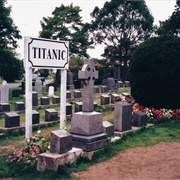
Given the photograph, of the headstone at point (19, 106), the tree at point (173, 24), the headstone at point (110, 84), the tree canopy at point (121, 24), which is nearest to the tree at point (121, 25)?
the tree canopy at point (121, 24)

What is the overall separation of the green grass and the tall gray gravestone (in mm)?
339

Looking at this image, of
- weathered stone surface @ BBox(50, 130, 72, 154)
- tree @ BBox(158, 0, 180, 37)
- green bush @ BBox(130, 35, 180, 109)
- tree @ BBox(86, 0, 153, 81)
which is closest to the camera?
weathered stone surface @ BBox(50, 130, 72, 154)

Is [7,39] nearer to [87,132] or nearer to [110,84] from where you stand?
[110,84]

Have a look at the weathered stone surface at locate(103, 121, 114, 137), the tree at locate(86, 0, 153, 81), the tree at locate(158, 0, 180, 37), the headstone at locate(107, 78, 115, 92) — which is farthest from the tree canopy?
the weathered stone surface at locate(103, 121, 114, 137)

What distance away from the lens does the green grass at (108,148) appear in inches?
268

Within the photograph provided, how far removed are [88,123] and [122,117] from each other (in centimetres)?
298

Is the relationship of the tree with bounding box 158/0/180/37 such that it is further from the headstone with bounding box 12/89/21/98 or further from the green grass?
the green grass

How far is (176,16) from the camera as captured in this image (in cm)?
3300

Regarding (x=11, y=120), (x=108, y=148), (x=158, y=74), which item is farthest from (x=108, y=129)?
(x=158, y=74)

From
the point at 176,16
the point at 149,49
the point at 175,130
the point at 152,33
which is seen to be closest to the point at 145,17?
the point at 152,33

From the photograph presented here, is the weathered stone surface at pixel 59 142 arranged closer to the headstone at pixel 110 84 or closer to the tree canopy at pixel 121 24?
the headstone at pixel 110 84

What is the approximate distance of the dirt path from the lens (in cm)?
671

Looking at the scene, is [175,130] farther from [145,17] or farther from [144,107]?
[145,17]

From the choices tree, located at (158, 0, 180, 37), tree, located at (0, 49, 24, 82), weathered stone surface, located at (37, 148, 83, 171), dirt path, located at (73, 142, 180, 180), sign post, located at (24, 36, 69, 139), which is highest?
tree, located at (158, 0, 180, 37)
